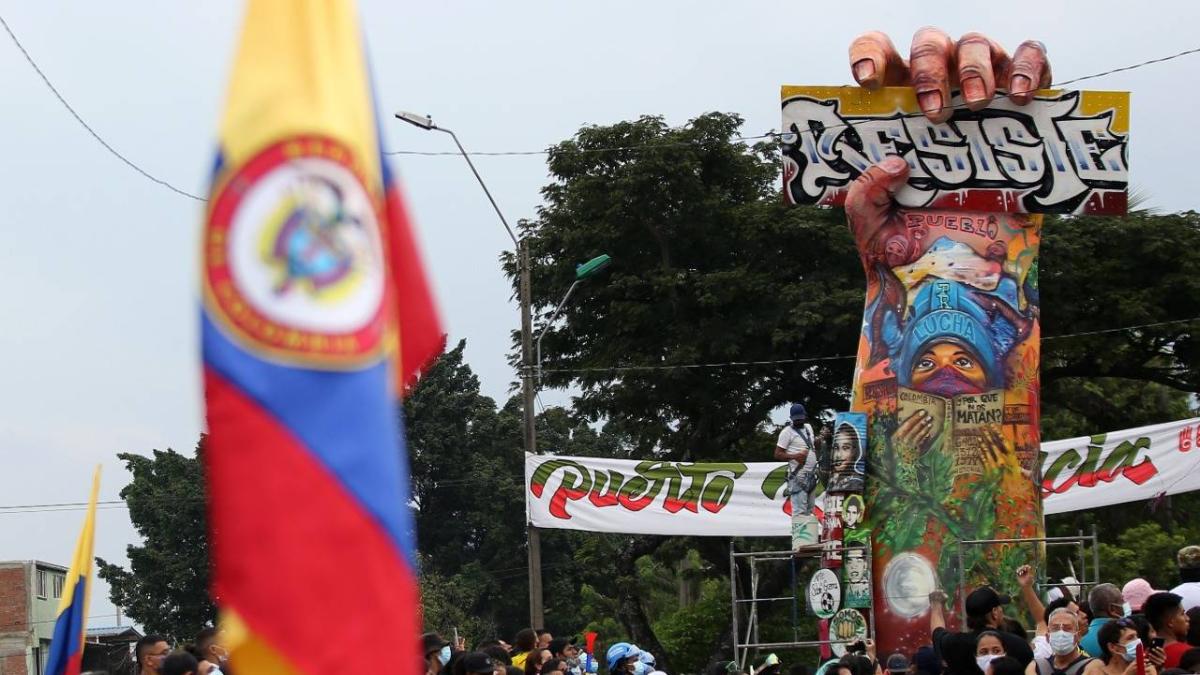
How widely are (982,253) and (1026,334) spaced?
40.6 inches

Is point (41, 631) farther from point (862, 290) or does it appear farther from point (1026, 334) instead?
point (1026, 334)

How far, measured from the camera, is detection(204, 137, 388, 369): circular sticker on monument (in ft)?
11.7

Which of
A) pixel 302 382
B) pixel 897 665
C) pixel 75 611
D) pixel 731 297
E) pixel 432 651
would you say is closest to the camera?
pixel 302 382

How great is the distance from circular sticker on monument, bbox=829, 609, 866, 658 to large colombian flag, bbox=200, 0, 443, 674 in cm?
1580

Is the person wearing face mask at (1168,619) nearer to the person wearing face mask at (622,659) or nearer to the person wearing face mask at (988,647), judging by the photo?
the person wearing face mask at (988,647)

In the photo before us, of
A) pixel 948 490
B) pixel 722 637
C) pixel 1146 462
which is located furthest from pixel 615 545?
pixel 948 490

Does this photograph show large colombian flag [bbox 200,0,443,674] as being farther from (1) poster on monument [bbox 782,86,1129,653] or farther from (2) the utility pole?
(2) the utility pole

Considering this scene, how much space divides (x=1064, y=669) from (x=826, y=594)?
9.38 meters

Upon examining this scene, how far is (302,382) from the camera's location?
3.55 m

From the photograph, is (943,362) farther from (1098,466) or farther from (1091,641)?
(1091,641)

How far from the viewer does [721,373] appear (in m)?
36.8

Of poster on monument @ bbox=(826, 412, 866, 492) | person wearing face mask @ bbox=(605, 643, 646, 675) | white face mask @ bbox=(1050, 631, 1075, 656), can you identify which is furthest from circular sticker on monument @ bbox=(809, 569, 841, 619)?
white face mask @ bbox=(1050, 631, 1075, 656)

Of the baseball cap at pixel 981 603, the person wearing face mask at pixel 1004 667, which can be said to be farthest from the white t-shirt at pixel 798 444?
the person wearing face mask at pixel 1004 667

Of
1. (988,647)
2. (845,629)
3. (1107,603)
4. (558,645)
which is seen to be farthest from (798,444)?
(988,647)
